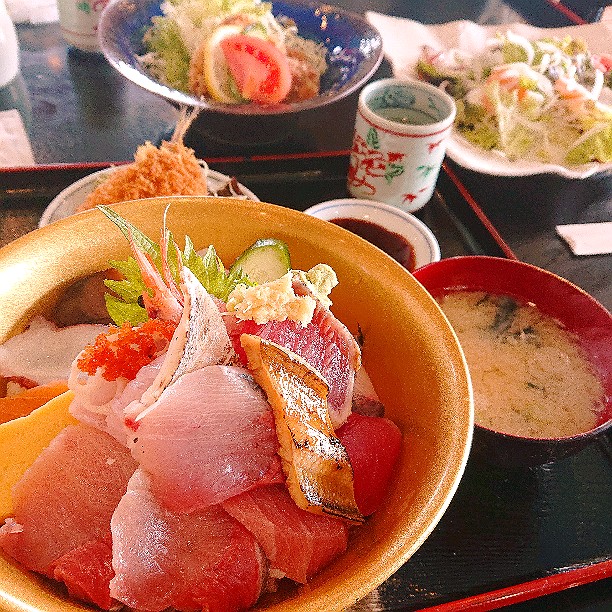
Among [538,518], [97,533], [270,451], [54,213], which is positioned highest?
[270,451]

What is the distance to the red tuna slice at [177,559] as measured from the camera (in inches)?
30.3

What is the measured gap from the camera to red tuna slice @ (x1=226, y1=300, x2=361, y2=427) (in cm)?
93

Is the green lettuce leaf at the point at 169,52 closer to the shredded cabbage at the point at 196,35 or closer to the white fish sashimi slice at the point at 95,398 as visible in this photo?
the shredded cabbage at the point at 196,35

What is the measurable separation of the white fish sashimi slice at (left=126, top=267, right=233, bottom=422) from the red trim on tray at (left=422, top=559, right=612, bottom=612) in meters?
0.65

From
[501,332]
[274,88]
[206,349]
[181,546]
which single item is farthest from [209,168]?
[181,546]

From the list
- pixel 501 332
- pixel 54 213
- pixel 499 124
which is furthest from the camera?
pixel 499 124

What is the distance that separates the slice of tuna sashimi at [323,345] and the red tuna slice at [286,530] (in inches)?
6.8

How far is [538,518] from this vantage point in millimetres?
1241

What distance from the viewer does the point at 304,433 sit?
2.65 ft

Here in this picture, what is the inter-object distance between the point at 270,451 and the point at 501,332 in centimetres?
91

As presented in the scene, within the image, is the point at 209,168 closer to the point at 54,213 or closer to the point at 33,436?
the point at 54,213

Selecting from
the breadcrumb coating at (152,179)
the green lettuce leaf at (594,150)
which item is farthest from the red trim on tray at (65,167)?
the green lettuce leaf at (594,150)

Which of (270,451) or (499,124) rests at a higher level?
(270,451)

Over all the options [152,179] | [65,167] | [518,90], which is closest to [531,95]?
[518,90]
